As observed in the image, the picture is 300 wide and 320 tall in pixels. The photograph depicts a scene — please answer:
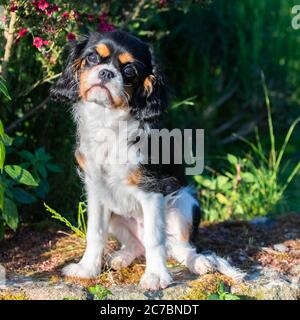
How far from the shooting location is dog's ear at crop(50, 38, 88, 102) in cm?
396

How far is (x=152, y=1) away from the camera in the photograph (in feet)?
16.1

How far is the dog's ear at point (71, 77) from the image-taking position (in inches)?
156

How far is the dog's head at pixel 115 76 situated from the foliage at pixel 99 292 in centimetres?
87

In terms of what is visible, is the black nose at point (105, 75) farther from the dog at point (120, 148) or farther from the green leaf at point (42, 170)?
the green leaf at point (42, 170)

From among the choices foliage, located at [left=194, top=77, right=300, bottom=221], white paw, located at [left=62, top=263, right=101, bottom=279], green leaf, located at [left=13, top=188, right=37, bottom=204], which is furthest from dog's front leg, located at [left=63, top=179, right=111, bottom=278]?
foliage, located at [left=194, top=77, right=300, bottom=221]

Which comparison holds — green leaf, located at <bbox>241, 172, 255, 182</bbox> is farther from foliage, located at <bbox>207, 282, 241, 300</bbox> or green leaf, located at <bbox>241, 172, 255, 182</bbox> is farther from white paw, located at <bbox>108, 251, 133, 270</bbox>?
foliage, located at <bbox>207, 282, 241, 300</bbox>

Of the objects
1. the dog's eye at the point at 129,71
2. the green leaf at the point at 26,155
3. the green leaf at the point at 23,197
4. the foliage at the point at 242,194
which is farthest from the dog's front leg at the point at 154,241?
the foliage at the point at 242,194

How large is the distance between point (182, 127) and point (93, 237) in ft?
9.36

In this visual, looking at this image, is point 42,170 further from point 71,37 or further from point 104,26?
point 104,26

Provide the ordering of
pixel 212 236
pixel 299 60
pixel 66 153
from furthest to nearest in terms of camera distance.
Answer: pixel 299 60
pixel 66 153
pixel 212 236

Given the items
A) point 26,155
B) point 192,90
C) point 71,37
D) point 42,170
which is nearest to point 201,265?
point 42,170

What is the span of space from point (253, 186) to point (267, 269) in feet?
4.80
